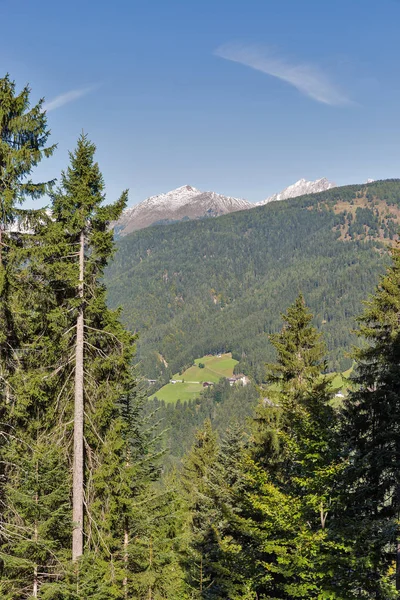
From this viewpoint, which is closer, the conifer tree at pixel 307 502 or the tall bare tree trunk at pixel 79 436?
the conifer tree at pixel 307 502

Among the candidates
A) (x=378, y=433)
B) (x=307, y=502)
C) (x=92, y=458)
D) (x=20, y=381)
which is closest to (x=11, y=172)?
(x=20, y=381)

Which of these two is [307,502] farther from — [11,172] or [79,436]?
[11,172]

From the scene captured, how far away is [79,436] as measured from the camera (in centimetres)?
1222

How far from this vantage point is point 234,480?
21.7m

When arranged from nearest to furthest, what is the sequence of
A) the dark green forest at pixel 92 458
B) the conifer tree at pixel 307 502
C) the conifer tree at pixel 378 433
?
the conifer tree at pixel 307 502 < the dark green forest at pixel 92 458 < the conifer tree at pixel 378 433

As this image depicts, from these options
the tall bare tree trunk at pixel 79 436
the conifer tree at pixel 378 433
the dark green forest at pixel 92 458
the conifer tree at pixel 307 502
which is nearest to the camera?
the conifer tree at pixel 307 502

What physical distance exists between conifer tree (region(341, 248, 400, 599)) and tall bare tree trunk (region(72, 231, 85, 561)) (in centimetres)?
709

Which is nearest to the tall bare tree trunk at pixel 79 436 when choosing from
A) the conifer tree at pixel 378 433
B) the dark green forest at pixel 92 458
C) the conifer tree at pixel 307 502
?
the dark green forest at pixel 92 458

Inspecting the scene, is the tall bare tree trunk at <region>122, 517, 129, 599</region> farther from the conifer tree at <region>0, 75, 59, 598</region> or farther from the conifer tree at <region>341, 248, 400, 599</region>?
the conifer tree at <region>341, 248, 400, 599</region>

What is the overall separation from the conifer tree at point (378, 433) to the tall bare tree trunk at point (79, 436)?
279 inches

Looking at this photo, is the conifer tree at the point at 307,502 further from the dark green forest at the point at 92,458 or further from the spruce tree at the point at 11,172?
the spruce tree at the point at 11,172

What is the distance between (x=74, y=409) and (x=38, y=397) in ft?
4.00

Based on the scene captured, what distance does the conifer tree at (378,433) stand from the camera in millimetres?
10945

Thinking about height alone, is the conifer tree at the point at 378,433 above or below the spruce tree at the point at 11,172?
below
